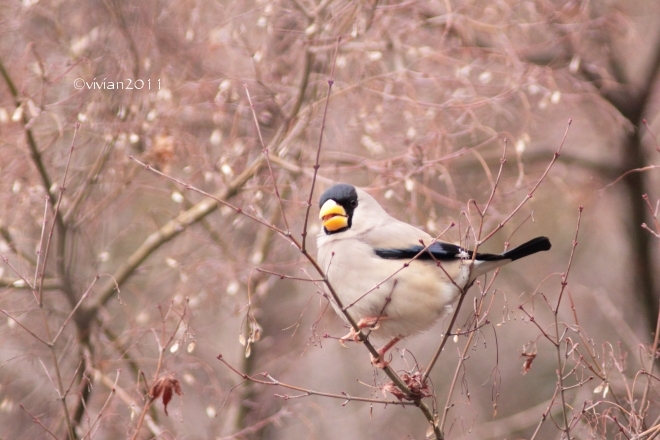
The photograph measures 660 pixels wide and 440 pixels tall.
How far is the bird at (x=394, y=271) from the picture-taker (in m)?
3.95

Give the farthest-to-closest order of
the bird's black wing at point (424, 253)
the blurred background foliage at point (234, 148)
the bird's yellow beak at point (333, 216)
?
the blurred background foliage at point (234, 148), the bird's yellow beak at point (333, 216), the bird's black wing at point (424, 253)

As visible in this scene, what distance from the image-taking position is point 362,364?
9.69 meters

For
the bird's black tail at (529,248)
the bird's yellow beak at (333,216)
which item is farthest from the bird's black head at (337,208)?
the bird's black tail at (529,248)

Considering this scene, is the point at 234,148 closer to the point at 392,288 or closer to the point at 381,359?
the point at 392,288

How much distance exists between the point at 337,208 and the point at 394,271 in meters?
0.58

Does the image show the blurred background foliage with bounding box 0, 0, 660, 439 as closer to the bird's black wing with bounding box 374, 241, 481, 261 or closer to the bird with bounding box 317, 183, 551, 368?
the bird with bounding box 317, 183, 551, 368

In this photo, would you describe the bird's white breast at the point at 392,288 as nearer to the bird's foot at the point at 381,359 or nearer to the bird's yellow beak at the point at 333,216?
the bird's foot at the point at 381,359

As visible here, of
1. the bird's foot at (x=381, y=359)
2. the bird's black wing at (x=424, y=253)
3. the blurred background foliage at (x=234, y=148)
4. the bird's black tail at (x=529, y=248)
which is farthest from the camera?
the blurred background foliage at (x=234, y=148)

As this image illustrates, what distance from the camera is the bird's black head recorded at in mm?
4348

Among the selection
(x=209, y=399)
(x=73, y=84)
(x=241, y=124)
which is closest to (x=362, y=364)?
(x=209, y=399)

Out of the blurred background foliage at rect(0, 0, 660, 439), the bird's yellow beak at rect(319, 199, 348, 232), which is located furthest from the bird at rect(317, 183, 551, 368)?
the blurred background foliage at rect(0, 0, 660, 439)

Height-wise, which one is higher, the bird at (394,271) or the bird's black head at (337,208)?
the bird's black head at (337,208)

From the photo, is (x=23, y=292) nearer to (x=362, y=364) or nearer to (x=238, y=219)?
(x=238, y=219)

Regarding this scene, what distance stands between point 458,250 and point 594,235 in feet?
20.6
